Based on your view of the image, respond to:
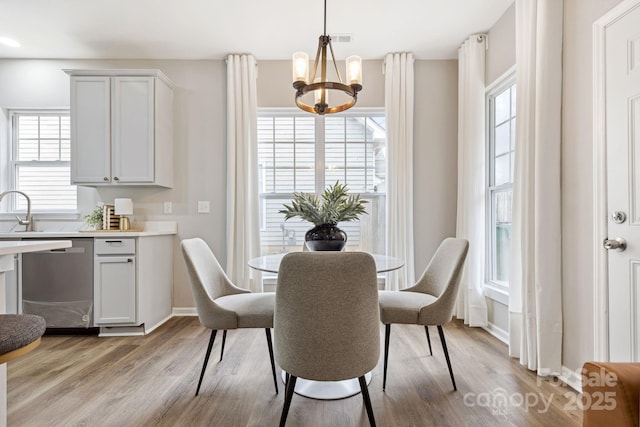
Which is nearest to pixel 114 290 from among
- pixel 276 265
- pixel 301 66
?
pixel 276 265

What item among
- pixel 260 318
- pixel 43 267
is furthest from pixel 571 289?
pixel 43 267

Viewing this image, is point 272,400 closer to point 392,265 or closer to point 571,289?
point 392,265

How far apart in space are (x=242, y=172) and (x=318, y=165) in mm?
842

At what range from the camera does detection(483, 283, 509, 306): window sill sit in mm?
2635

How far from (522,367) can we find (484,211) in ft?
4.50

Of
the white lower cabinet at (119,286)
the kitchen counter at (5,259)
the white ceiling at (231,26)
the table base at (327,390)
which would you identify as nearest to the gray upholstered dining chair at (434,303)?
the table base at (327,390)

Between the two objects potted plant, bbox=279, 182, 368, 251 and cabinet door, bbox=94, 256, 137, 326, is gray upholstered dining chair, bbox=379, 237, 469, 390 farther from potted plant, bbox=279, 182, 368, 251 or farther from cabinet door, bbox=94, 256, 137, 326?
cabinet door, bbox=94, 256, 137, 326

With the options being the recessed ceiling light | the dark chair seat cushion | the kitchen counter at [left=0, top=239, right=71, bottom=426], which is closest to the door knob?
the dark chair seat cushion

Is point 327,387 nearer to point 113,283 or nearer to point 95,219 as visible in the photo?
point 113,283

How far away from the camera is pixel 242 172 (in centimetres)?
325

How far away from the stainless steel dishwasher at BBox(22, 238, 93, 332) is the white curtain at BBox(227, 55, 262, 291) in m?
1.24

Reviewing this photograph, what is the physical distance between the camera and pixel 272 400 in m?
1.77

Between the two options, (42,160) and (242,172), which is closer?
(242,172)

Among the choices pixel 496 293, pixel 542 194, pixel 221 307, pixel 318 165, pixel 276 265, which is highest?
pixel 318 165
